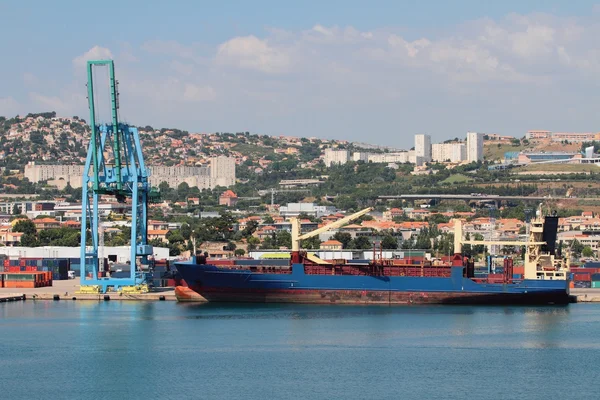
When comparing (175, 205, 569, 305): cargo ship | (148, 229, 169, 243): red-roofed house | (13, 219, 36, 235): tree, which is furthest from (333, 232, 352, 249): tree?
(175, 205, 569, 305): cargo ship

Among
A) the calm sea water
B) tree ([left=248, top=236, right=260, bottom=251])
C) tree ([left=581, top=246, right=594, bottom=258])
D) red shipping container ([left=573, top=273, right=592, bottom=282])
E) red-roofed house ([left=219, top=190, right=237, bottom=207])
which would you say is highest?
red-roofed house ([left=219, top=190, right=237, bottom=207])

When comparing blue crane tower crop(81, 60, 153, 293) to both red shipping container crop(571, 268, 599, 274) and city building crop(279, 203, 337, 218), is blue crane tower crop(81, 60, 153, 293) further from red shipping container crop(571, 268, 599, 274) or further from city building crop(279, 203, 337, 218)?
city building crop(279, 203, 337, 218)

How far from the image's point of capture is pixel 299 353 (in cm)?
4228

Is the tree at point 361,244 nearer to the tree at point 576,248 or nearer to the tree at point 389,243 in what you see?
the tree at point 389,243

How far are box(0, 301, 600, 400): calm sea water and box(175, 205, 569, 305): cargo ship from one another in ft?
6.83

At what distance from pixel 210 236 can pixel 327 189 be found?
8589cm

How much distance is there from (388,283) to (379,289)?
0.50 m

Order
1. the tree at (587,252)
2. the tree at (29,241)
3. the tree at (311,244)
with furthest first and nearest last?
the tree at (587,252), the tree at (29,241), the tree at (311,244)

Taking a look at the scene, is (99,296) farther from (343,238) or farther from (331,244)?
(343,238)

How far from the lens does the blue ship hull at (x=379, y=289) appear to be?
193 ft

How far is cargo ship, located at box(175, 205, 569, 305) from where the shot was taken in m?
58.8

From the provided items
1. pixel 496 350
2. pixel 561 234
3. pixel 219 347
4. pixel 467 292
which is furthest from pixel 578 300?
pixel 561 234

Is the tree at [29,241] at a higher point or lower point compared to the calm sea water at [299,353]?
higher

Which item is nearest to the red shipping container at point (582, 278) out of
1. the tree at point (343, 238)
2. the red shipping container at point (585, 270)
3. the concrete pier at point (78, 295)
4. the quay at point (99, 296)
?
the red shipping container at point (585, 270)
